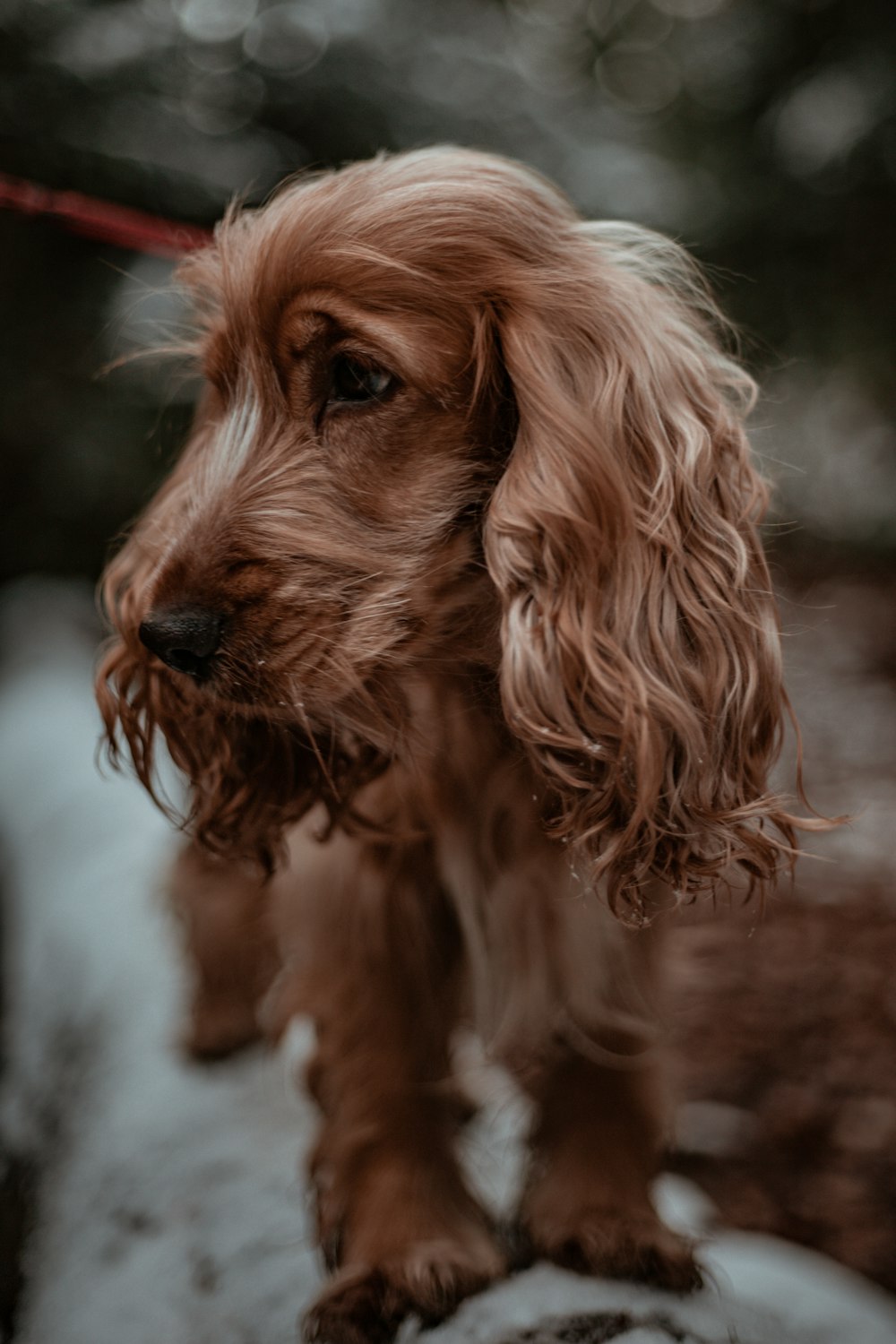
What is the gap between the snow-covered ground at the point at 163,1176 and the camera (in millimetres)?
1312

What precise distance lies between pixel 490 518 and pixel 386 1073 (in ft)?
2.80

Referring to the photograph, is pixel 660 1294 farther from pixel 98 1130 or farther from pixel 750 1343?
pixel 98 1130

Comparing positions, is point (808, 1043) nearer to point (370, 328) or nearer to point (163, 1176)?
point (163, 1176)

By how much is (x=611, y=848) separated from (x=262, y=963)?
119 cm

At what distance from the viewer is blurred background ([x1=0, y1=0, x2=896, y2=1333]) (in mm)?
2379

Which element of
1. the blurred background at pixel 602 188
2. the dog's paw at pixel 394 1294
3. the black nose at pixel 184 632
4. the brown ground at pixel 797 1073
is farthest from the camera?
the blurred background at pixel 602 188

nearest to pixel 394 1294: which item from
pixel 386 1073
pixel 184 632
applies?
pixel 386 1073

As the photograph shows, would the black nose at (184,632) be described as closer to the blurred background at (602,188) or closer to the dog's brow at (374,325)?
the dog's brow at (374,325)

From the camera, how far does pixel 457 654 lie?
50.7 inches

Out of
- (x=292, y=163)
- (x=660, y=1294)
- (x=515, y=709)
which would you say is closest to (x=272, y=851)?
(x=515, y=709)

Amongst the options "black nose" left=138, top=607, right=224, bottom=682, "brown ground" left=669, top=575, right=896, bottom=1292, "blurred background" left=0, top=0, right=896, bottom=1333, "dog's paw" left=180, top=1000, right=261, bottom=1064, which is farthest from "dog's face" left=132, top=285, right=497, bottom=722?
"blurred background" left=0, top=0, right=896, bottom=1333

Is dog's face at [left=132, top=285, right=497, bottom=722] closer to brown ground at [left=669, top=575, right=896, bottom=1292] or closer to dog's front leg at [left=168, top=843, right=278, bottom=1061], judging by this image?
brown ground at [left=669, top=575, right=896, bottom=1292]

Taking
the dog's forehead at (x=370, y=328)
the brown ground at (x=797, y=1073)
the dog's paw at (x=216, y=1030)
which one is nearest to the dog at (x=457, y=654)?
the dog's forehead at (x=370, y=328)

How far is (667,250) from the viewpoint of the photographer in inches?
58.0
